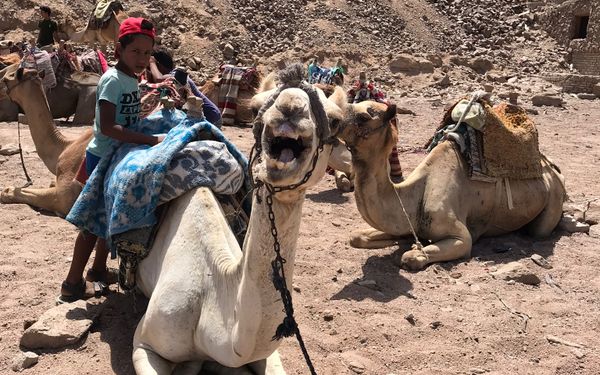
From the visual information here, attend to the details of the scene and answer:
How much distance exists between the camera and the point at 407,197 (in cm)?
569

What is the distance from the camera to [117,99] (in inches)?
154

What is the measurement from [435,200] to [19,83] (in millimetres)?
4317

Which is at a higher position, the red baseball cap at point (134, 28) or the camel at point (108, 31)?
the red baseball cap at point (134, 28)

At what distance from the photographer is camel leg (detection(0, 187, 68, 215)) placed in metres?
6.21

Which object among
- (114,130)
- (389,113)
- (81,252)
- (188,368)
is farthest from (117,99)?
(389,113)

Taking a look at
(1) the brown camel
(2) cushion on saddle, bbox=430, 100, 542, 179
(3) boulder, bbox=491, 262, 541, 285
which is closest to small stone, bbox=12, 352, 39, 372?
(1) the brown camel

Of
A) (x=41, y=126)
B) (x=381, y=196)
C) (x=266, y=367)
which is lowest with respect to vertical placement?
(x=266, y=367)

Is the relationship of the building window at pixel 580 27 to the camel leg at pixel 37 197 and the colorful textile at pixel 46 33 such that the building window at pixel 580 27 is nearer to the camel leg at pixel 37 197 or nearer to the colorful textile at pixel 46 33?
the colorful textile at pixel 46 33

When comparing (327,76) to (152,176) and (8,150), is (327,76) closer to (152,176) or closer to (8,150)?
(8,150)

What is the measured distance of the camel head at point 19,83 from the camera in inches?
263

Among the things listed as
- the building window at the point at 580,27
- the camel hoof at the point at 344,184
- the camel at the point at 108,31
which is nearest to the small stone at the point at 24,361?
the camel hoof at the point at 344,184

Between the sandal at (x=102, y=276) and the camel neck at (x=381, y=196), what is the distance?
Answer: 2008 mm

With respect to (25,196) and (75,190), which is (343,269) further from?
(25,196)

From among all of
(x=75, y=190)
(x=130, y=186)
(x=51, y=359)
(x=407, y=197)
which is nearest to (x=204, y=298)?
(x=130, y=186)
